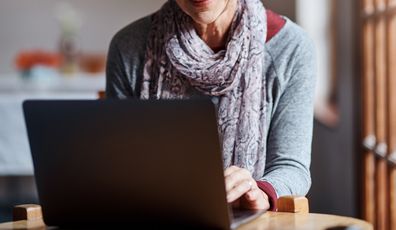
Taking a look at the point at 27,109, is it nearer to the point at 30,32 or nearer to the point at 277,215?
the point at 277,215

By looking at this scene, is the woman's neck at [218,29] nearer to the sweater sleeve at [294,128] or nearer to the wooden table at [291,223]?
the sweater sleeve at [294,128]

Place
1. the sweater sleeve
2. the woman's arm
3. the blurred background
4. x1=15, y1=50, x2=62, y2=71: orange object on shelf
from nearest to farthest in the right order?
1. the sweater sleeve
2. the woman's arm
3. the blurred background
4. x1=15, y1=50, x2=62, y2=71: orange object on shelf

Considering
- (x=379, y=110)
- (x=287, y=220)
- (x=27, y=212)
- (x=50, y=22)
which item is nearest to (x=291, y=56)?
(x=287, y=220)

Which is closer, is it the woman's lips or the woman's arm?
the woman's lips

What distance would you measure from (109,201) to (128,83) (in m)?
0.65

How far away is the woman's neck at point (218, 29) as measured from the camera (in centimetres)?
179

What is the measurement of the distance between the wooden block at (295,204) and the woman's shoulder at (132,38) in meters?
0.58

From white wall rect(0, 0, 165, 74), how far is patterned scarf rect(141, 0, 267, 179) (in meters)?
4.71

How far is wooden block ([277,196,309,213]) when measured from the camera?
4.47 feet

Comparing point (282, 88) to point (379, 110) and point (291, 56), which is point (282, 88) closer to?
point (291, 56)

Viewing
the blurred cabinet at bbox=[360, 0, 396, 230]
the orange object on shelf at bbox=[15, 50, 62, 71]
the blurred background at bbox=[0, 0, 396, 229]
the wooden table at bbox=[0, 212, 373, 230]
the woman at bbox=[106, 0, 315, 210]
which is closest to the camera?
the wooden table at bbox=[0, 212, 373, 230]

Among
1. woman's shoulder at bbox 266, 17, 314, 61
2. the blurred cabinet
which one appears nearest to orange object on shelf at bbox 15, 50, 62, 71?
the blurred cabinet

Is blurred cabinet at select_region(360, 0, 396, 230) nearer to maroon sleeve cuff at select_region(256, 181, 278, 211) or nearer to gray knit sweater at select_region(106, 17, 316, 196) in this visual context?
gray knit sweater at select_region(106, 17, 316, 196)

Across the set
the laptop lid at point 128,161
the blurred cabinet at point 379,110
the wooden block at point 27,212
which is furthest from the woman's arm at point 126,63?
the blurred cabinet at point 379,110
